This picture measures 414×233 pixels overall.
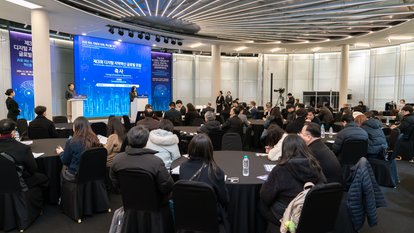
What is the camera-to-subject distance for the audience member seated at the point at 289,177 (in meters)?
2.63

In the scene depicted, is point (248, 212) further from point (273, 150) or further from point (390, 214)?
point (390, 214)

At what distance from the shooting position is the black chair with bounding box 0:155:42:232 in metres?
3.66

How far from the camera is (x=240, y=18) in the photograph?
10125 millimetres

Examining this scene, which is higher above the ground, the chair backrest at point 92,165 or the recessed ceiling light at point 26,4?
the recessed ceiling light at point 26,4

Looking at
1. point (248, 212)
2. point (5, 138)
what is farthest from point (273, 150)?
point (5, 138)

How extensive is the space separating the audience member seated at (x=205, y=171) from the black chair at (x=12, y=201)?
2243 millimetres

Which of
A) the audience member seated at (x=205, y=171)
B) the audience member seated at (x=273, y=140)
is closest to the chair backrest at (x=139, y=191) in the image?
the audience member seated at (x=205, y=171)


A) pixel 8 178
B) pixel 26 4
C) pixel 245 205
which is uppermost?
pixel 26 4

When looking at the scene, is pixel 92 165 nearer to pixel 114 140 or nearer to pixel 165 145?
pixel 114 140

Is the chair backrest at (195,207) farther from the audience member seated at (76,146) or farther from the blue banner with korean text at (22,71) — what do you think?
the blue banner with korean text at (22,71)

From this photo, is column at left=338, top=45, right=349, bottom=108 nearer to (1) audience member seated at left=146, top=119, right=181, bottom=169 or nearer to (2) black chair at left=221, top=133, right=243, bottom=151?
(2) black chair at left=221, top=133, right=243, bottom=151

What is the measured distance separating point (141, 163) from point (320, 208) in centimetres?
Answer: 162

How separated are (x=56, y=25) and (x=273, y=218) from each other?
442 inches

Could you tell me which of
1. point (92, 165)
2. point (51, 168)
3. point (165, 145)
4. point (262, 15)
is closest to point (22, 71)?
point (51, 168)
